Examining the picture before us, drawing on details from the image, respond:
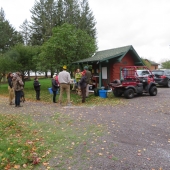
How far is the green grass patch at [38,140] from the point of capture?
4066mm

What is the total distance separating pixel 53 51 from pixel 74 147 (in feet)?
43.7

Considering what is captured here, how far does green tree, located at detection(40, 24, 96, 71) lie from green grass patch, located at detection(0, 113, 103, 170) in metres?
10.2

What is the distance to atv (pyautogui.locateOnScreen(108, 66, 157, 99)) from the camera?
11.6 m

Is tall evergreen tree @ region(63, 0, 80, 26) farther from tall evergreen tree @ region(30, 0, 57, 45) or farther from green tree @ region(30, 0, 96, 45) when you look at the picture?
tall evergreen tree @ region(30, 0, 57, 45)

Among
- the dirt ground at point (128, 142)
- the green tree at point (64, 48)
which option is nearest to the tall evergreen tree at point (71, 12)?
the green tree at point (64, 48)

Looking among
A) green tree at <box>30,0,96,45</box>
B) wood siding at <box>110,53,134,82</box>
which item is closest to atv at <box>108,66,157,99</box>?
wood siding at <box>110,53,134,82</box>

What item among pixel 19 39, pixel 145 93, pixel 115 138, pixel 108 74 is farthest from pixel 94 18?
pixel 115 138

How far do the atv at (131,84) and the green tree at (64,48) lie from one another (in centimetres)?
656

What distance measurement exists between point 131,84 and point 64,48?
7.48m

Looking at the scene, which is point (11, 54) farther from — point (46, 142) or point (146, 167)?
point (146, 167)

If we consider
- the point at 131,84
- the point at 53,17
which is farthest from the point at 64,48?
the point at 53,17

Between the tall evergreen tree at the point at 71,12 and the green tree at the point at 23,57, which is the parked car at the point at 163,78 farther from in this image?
the tall evergreen tree at the point at 71,12

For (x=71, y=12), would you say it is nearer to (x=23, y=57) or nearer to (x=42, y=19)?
(x=42, y=19)

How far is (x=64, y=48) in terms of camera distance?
16.8m
